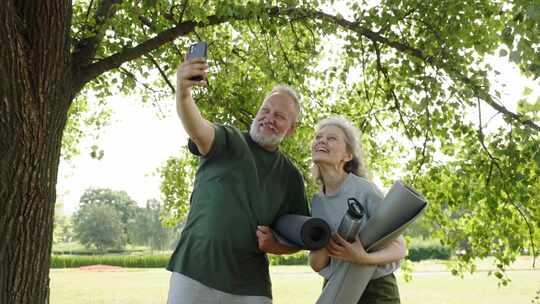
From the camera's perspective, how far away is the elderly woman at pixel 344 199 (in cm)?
294

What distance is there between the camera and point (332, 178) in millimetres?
3191

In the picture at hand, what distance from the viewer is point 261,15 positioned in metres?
6.28

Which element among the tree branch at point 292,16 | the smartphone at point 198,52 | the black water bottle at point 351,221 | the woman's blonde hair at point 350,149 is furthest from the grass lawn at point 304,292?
the smartphone at point 198,52

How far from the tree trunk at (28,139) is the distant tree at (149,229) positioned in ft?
204

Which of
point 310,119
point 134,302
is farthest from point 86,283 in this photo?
point 310,119

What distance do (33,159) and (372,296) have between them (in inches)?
119

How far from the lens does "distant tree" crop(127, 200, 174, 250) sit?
68938 millimetres

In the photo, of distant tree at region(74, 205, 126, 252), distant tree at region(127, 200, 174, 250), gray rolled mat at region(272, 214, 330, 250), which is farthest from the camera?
distant tree at region(74, 205, 126, 252)

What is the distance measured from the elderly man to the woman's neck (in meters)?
0.23

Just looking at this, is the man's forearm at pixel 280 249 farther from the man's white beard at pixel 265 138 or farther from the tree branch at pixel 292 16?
the tree branch at pixel 292 16

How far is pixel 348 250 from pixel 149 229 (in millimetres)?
72612

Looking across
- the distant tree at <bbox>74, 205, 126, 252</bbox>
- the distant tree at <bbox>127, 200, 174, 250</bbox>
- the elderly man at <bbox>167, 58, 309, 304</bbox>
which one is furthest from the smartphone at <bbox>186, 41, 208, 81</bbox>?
the distant tree at <bbox>74, 205, 126, 252</bbox>

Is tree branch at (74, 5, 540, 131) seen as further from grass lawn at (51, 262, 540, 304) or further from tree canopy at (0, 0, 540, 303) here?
grass lawn at (51, 262, 540, 304)

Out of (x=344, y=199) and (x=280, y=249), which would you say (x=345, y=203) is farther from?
(x=280, y=249)
